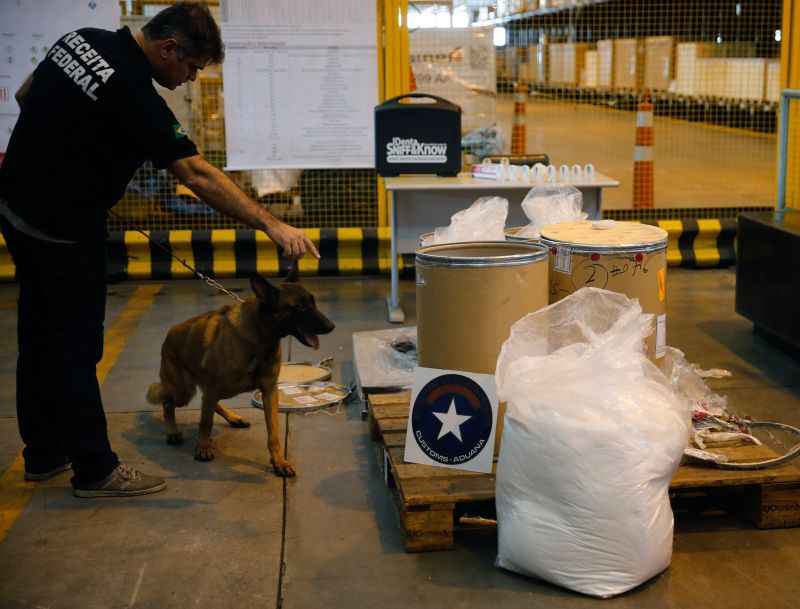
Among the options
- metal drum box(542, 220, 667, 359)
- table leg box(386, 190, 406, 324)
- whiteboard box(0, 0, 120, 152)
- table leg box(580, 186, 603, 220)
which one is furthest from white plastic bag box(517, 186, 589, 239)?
whiteboard box(0, 0, 120, 152)

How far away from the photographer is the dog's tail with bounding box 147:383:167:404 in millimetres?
4547

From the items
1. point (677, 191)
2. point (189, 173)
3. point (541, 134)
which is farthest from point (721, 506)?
point (541, 134)

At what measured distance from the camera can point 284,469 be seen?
418cm

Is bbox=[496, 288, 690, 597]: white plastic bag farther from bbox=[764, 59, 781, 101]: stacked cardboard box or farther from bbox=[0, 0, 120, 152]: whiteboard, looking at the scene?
bbox=[764, 59, 781, 101]: stacked cardboard box

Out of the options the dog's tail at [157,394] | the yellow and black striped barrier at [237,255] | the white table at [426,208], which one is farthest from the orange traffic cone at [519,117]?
the dog's tail at [157,394]

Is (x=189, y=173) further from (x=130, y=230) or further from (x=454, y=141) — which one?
(x=130, y=230)

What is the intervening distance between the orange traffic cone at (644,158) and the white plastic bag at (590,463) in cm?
589

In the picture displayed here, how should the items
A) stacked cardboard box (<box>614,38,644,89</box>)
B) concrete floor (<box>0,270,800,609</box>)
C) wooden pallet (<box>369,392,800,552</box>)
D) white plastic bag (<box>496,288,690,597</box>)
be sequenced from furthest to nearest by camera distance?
stacked cardboard box (<box>614,38,644,89</box>)
wooden pallet (<box>369,392,800,552</box>)
concrete floor (<box>0,270,800,609</box>)
white plastic bag (<box>496,288,690,597</box>)

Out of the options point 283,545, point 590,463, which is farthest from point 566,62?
point 590,463

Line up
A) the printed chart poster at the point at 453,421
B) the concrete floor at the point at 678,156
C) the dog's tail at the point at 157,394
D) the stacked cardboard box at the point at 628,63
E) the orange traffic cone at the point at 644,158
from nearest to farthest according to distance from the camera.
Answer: the printed chart poster at the point at 453,421 → the dog's tail at the point at 157,394 → the orange traffic cone at the point at 644,158 → the concrete floor at the point at 678,156 → the stacked cardboard box at the point at 628,63

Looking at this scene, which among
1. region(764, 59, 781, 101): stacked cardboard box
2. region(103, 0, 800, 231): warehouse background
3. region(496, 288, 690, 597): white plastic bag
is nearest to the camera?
region(496, 288, 690, 597): white plastic bag

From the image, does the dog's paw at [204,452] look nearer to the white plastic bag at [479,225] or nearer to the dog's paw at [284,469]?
the dog's paw at [284,469]

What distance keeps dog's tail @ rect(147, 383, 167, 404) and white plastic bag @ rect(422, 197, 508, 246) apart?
1357 mm

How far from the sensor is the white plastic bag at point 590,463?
3088 mm
